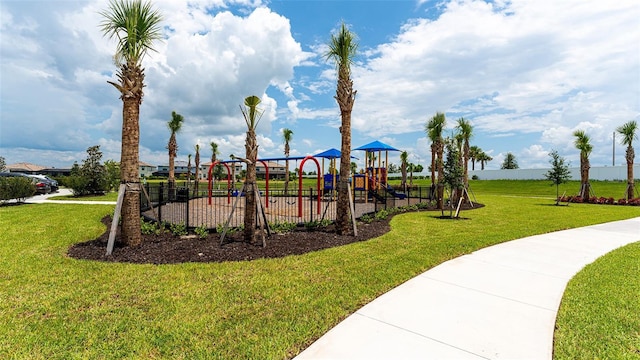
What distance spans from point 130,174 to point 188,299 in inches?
156

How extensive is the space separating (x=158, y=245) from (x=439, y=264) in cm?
597

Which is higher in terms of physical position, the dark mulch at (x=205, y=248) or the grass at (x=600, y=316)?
the dark mulch at (x=205, y=248)

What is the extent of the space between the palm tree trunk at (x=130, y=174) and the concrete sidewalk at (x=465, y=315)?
555cm

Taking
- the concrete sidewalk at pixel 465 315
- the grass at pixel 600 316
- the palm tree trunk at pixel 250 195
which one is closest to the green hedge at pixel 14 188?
the palm tree trunk at pixel 250 195

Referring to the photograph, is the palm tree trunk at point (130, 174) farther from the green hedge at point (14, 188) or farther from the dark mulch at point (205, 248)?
the green hedge at point (14, 188)

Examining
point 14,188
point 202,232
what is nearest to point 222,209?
point 202,232

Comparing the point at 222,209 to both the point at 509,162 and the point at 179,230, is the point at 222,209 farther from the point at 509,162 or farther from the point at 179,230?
the point at 509,162

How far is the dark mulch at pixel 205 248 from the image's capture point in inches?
244

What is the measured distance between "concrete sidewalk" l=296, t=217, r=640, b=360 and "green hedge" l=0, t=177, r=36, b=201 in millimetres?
20714

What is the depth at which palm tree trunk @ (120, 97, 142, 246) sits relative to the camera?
22.5 feet

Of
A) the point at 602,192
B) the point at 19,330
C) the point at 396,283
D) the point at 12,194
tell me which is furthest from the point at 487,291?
the point at 602,192

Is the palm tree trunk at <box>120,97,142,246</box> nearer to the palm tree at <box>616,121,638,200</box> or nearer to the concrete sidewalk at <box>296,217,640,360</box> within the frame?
the concrete sidewalk at <box>296,217,640,360</box>

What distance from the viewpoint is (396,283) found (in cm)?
480

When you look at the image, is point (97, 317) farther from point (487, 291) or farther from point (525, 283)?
point (525, 283)
